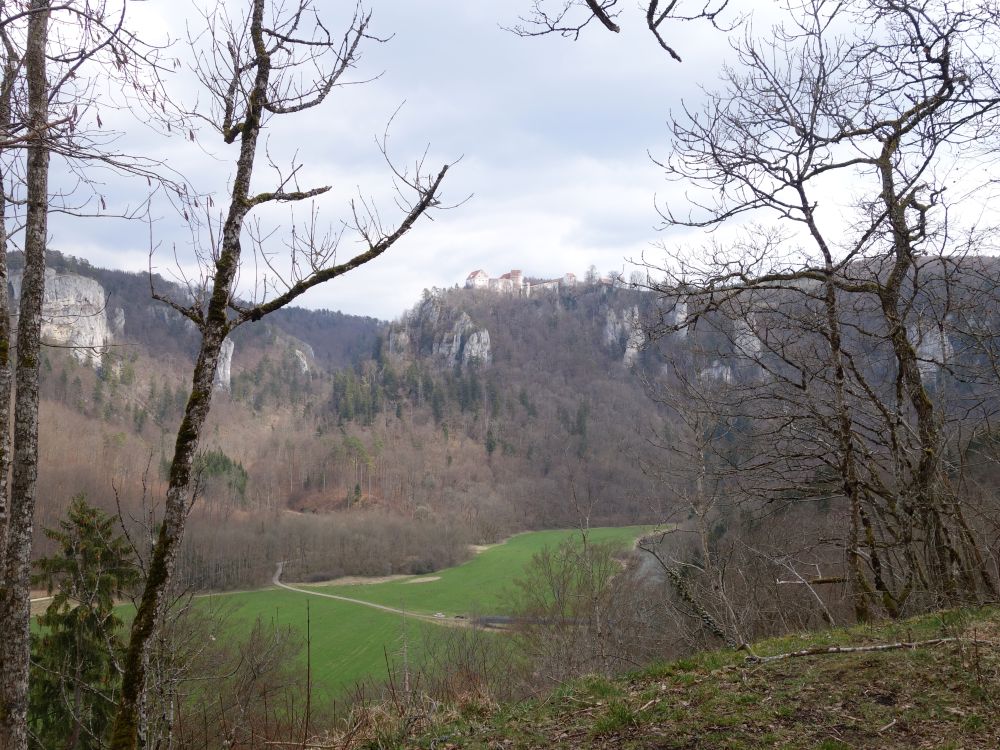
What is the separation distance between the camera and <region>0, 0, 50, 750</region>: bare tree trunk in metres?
4.55

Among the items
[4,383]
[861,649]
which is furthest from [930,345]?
[4,383]

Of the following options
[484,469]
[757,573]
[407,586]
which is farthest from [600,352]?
[757,573]

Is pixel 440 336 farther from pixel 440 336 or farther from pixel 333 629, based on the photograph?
pixel 333 629

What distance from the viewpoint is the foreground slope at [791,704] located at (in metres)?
3.31

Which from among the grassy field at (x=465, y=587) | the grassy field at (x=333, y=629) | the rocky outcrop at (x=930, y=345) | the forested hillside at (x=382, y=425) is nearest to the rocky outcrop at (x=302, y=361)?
the forested hillside at (x=382, y=425)

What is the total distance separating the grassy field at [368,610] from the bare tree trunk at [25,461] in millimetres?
20215

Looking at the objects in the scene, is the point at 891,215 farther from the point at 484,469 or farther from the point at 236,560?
the point at 484,469

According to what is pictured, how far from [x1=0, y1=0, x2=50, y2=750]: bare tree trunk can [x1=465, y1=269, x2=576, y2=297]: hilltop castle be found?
461 ft

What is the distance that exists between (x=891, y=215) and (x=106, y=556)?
1419cm

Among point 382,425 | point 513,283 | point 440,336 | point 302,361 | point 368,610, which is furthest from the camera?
point 513,283

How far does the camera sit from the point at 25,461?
507 centimetres

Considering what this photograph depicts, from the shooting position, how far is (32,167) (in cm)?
507

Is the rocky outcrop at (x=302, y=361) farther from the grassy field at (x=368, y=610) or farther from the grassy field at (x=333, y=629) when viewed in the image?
the grassy field at (x=333, y=629)

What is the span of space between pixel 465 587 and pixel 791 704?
1848 inches
